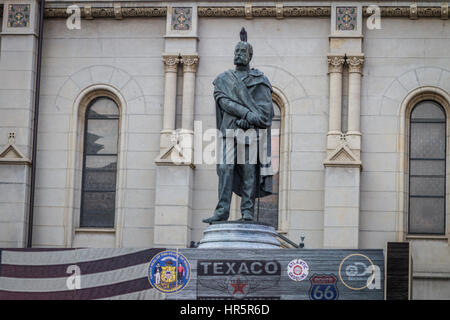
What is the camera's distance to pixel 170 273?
1557cm

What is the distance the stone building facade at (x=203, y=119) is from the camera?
1069 inches

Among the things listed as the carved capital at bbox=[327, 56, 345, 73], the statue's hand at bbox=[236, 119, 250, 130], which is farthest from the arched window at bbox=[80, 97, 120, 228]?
the statue's hand at bbox=[236, 119, 250, 130]

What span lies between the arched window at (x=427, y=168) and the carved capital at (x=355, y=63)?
1.89 metres

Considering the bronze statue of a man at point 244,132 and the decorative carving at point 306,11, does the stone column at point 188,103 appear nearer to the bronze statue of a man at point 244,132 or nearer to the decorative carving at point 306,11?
the decorative carving at point 306,11

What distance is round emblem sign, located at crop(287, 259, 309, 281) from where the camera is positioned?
15281 mm

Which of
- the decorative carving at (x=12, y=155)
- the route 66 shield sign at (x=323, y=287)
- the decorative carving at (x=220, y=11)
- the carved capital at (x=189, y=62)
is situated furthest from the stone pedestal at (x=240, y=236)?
the decorative carving at (x=220, y=11)

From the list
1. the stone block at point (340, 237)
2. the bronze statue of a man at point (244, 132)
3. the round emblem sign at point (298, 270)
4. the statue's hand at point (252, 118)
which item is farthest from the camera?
the stone block at point (340, 237)

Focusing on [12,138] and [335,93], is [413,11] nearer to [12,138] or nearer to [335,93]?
[335,93]

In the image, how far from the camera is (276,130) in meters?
28.1

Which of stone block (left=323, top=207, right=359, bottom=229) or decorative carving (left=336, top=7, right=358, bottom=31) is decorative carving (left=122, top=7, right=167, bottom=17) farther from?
stone block (left=323, top=207, right=359, bottom=229)

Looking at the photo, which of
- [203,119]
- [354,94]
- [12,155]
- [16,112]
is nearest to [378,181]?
[354,94]

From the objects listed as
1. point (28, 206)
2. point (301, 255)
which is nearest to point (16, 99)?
point (28, 206)

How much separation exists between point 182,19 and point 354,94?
198 inches

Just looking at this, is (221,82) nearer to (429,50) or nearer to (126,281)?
(126,281)
